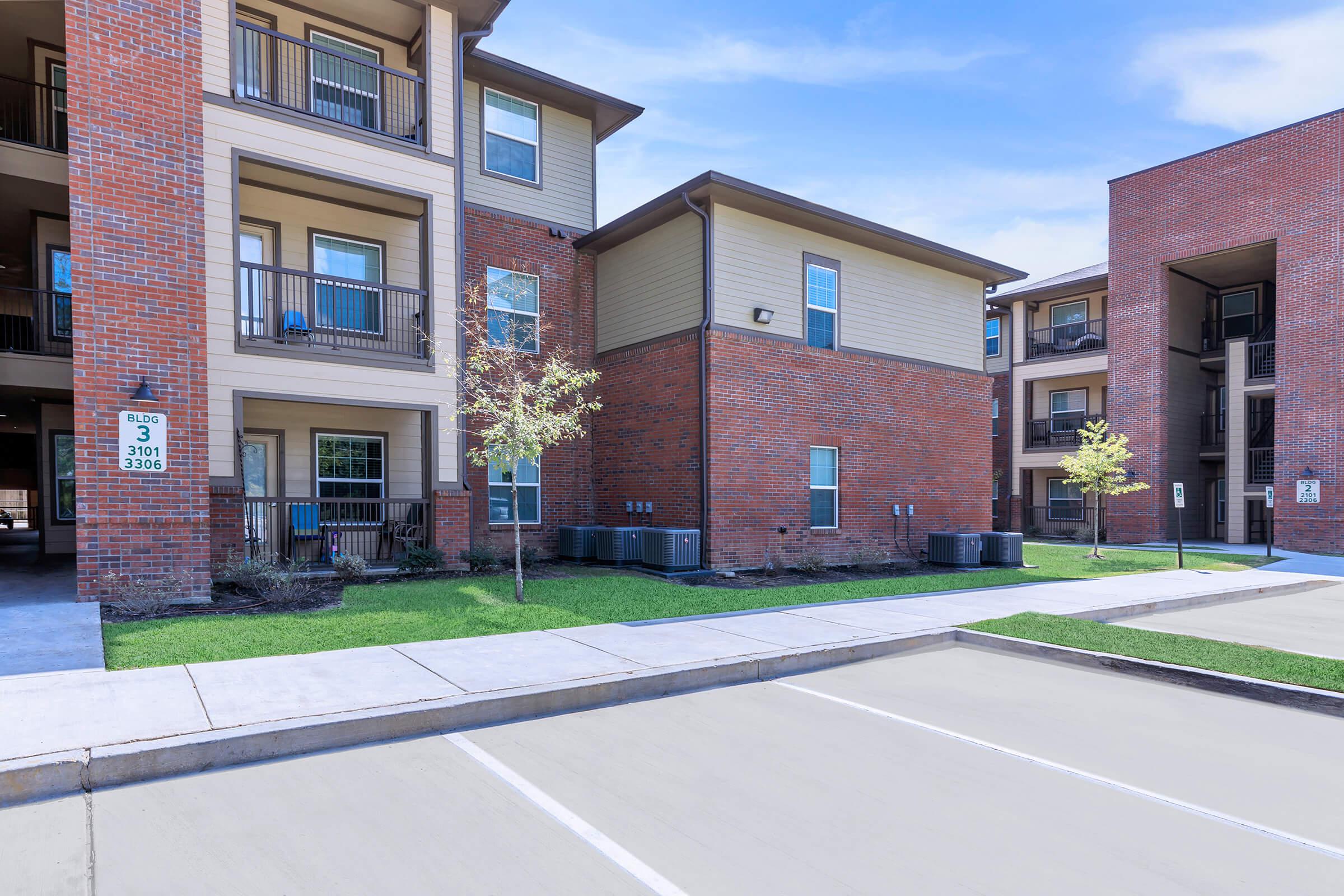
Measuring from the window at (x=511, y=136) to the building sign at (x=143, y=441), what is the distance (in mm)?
8237

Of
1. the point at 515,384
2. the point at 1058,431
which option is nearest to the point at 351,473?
the point at 515,384

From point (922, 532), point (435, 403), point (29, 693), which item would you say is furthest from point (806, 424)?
point (29, 693)

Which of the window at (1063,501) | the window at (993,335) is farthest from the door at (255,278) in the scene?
the window at (993,335)

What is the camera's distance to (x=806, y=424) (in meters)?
15.2

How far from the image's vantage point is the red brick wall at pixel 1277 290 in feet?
70.8

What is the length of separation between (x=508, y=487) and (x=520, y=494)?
44cm

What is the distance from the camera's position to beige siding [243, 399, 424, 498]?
515 inches

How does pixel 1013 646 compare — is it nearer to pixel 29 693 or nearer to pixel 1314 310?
pixel 29 693

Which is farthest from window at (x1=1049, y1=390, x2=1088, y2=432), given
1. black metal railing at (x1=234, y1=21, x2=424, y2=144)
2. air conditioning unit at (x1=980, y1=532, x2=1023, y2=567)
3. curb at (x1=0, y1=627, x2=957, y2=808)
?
curb at (x1=0, y1=627, x2=957, y2=808)

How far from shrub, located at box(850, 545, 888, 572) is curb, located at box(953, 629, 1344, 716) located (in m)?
6.96

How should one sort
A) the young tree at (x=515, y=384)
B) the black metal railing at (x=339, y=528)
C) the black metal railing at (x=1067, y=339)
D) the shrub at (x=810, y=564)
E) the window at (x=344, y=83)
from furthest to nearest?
the black metal railing at (x=1067, y=339) < the shrub at (x=810, y=564) < the window at (x=344, y=83) < the black metal railing at (x=339, y=528) < the young tree at (x=515, y=384)

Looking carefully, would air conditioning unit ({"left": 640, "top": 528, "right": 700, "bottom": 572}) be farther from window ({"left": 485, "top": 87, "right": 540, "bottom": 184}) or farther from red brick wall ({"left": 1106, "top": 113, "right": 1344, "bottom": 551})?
red brick wall ({"left": 1106, "top": 113, "right": 1344, "bottom": 551})

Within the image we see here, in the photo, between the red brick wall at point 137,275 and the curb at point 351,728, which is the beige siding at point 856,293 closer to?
the red brick wall at point 137,275

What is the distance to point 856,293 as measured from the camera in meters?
16.3
